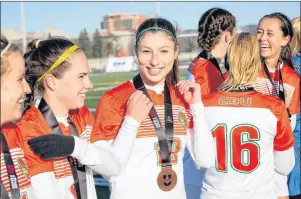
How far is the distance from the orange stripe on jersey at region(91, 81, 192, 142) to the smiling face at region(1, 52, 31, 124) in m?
0.57

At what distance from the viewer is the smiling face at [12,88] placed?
193cm

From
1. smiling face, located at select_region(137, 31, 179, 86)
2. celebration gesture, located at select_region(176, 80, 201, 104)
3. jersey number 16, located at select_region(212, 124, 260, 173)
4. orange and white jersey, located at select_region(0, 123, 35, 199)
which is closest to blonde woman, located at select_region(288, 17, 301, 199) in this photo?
jersey number 16, located at select_region(212, 124, 260, 173)

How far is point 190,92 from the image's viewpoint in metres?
2.62

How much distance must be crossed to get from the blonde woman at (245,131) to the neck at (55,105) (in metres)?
0.93

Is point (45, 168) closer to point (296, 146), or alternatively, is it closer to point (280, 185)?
point (280, 185)

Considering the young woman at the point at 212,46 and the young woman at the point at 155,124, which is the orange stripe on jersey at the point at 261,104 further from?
the young woman at the point at 212,46

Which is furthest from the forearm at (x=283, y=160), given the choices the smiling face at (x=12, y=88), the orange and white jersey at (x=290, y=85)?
the smiling face at (x=12, y=88)

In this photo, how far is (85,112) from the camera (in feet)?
8.52

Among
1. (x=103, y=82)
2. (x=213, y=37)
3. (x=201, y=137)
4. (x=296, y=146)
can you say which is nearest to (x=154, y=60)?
(x=201, y=137)

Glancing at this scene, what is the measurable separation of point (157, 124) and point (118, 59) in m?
23.9

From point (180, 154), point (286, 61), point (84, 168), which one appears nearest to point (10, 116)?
point (84, 168)

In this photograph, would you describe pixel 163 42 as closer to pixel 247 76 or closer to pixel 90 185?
pixel 247 76

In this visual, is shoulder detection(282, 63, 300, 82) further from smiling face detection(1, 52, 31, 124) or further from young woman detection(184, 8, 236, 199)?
smiling face detection(1, 52, 31, 124)

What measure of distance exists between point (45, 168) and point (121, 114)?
1.83 ft
